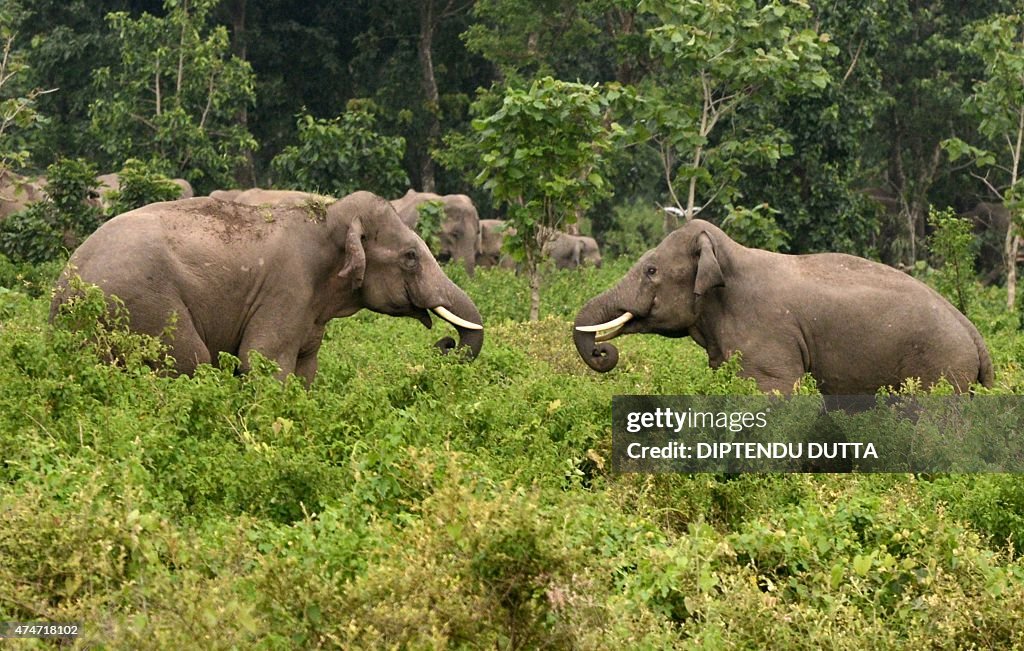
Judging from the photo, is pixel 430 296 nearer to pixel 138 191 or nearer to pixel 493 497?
pixel 493 497

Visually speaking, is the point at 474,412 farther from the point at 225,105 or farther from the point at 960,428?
the point at 225,105

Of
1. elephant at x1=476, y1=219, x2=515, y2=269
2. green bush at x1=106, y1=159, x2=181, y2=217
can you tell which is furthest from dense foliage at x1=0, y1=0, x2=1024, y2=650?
elephant at x1=476, y1=219, x2=515, y2=269

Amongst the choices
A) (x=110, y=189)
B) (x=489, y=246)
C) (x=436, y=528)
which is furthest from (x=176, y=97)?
(x=436, y=528)

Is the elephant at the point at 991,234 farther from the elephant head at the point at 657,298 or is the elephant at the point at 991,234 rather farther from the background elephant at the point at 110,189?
the elephant head at the point at 657,298

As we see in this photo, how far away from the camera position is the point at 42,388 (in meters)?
7.66

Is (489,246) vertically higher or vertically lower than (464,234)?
lower

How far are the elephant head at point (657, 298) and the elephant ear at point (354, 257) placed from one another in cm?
147

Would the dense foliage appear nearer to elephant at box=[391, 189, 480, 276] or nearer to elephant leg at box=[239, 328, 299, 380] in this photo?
elephant leg at box=[239, 328, 299, 380]

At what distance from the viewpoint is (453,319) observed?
9961mm

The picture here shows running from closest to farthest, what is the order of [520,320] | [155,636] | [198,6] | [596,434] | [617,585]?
1. [155,636]
2. [617,585]
3. [596,434]
4. [520,320]
5. [198,6]

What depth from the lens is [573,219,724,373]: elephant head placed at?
32.6 feet

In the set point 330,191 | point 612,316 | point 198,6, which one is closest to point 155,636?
point 612,316

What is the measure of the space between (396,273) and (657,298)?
1636 millimetres

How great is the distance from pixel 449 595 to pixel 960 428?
3.73 meters
